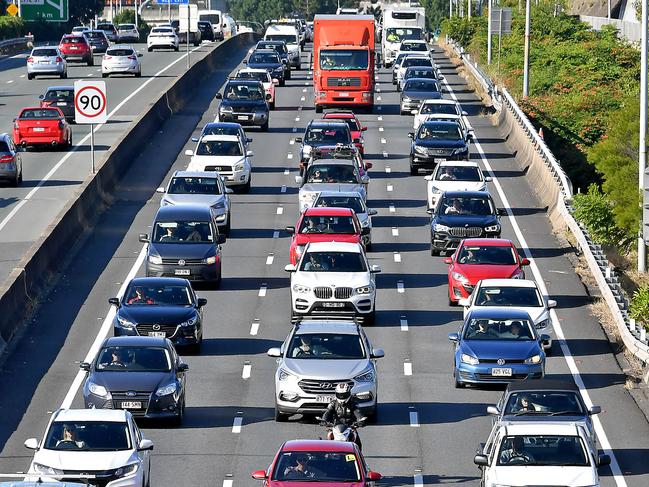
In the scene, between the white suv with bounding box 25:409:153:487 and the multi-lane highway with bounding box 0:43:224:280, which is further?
the multi-lane highway with bounding box 0:43:224:280

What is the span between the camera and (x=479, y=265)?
36.3 metres

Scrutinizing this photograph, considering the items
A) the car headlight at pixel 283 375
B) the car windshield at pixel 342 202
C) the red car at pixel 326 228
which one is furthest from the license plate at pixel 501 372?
the car windshield at pixel 342 202

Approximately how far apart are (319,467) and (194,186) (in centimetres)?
2459

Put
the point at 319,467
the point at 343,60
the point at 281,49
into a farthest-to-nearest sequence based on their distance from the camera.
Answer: the point at 281,49
the point at 343,60
the point at 319,467

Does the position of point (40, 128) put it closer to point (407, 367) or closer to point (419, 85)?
point (419, 85)

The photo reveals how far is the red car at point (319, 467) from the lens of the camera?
2039 centimetres

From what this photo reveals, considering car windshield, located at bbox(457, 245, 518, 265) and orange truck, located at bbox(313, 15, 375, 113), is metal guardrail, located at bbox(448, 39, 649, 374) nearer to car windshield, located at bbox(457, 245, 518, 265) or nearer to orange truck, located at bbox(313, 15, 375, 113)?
car windshield, located at bbox(457, 245, 518, 265)

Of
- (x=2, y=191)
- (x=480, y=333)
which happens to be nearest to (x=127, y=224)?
(x=2, y=191)

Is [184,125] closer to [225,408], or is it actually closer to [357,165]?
[357,165]

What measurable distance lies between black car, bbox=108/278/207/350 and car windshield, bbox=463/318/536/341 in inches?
204

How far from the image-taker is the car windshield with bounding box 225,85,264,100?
211ft

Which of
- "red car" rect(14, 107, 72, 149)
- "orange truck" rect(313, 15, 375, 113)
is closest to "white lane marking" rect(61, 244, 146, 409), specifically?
"red car" rect(14, 107, 72, 149)

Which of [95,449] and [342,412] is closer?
[95,449]

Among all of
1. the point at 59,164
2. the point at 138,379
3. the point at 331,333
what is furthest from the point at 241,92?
the point at 138,379
